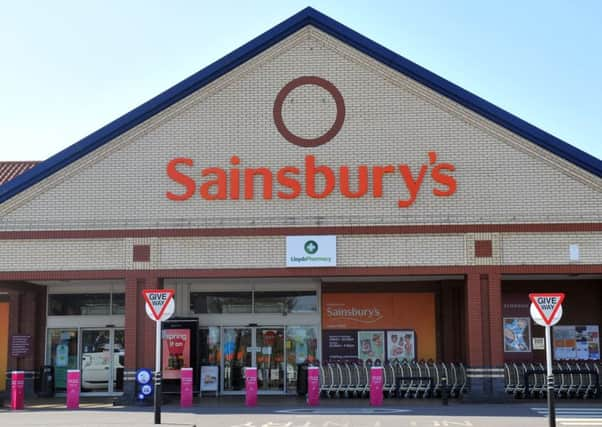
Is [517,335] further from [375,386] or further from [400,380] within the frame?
[375,386]

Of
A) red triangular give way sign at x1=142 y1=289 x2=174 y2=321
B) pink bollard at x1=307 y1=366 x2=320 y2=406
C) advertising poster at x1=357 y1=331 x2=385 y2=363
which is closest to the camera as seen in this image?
red triangular give way sign at x1=142 y1=289 x2=174 y2=321

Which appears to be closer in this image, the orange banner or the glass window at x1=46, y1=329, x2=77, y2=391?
the orange banner

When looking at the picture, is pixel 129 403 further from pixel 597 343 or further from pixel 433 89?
pixel 597 343

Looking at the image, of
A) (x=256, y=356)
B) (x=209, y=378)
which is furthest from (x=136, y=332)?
(x=256, y=356)

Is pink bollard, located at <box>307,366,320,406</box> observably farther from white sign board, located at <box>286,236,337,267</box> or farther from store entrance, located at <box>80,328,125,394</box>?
store entrance, located at <box>80,328,125,394</box>

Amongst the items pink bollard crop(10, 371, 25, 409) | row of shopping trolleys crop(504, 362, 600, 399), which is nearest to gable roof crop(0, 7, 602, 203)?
pink bollard crop(10, 371, 25, 409)

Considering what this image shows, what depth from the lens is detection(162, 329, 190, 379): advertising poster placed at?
2455 cm

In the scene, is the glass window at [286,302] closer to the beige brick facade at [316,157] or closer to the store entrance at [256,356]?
the store entrance at [256,356]

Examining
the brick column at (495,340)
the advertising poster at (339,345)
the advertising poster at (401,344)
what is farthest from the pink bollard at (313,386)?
the advertising poster at (401,344)

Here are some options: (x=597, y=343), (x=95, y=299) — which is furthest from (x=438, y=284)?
(x=95, y=299)

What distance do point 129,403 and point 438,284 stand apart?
1038 cm

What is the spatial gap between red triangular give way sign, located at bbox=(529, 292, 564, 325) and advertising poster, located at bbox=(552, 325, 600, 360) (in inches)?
402

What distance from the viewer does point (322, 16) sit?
22828 millimetres

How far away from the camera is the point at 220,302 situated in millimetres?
26391
